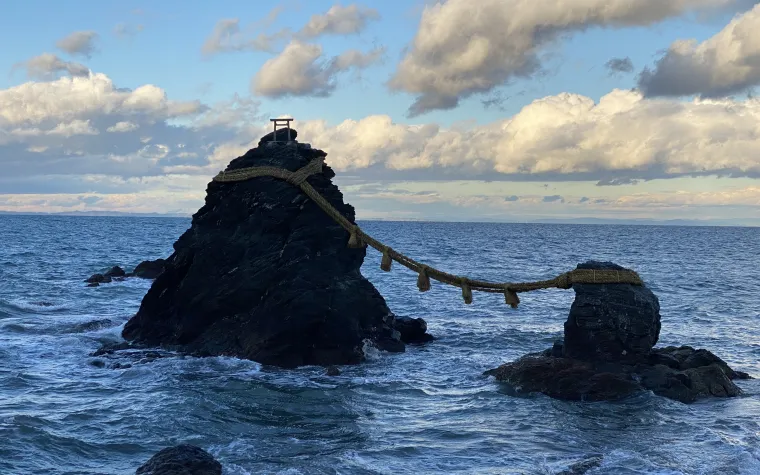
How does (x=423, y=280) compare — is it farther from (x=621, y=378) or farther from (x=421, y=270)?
(x=621, y=378)

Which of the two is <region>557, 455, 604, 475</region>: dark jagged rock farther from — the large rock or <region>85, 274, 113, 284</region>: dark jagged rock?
<region>85, 274, 113, 284</region>: dark jagged rock

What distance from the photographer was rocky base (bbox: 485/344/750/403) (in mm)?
20250

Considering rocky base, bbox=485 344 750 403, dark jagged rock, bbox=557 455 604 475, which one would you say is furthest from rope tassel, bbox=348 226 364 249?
dark jagged rock, bbox=557 455 604 475

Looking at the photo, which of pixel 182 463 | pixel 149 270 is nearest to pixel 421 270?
pixel 182 463

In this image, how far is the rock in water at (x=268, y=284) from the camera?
24.3 metres

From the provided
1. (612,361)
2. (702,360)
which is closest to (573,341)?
(612,361)

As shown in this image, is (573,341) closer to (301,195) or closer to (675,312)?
(301,195)

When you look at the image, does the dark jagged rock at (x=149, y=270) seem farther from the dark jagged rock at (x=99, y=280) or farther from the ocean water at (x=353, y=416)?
the ocean water at (x=353, y=416)

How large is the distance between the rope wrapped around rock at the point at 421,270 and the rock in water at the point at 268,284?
46 cm

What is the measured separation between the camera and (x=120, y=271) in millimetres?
52531

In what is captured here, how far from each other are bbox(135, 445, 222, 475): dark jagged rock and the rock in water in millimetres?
9542

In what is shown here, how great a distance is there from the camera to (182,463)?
1364 cm

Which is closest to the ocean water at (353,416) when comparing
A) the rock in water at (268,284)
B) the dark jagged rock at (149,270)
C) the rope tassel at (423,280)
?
the rock in water at (268,284)

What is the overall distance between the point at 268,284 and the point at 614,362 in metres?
11.7
